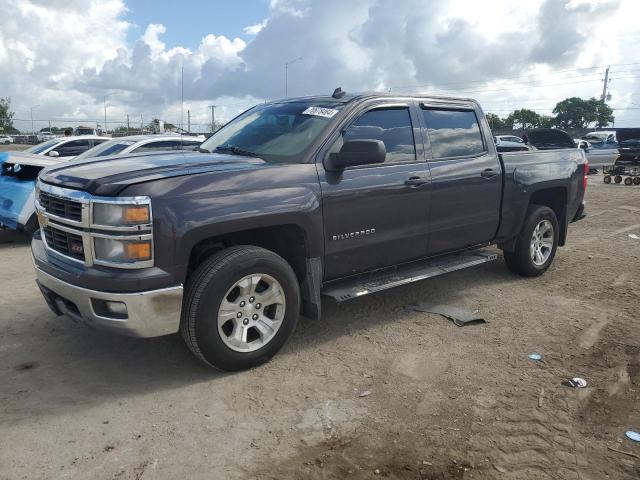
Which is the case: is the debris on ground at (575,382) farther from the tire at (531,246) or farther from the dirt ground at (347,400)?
the tire at (531,246)

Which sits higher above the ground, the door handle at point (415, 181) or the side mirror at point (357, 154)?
the side mirror at point (357, 154)

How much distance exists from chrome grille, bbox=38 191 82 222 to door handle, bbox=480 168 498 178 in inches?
144

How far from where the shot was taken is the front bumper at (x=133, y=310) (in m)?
3.27

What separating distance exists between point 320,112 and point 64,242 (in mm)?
2172

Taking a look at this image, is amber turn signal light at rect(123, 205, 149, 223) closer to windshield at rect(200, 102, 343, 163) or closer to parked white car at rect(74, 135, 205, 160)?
windshield at rect(200, 102, 343, 163)

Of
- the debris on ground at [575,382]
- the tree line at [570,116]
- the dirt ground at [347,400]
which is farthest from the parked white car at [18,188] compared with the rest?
the tree line at [570,116]

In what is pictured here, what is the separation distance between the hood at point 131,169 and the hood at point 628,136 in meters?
20.8

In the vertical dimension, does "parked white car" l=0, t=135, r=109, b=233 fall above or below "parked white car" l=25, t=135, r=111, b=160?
below

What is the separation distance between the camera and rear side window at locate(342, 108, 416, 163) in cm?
439

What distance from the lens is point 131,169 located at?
3.53 metres

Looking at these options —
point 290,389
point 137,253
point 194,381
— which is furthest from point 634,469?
point 137,253

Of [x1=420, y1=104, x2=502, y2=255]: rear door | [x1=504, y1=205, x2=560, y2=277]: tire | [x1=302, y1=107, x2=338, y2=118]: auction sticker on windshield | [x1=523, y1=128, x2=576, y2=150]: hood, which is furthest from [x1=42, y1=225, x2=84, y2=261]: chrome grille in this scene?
[x1=523, y1=128, x2=576, y2=150]: hood

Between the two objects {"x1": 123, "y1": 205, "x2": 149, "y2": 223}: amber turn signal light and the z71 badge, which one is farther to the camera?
the z71 badge

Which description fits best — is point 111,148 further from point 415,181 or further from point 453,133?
point 415,181
